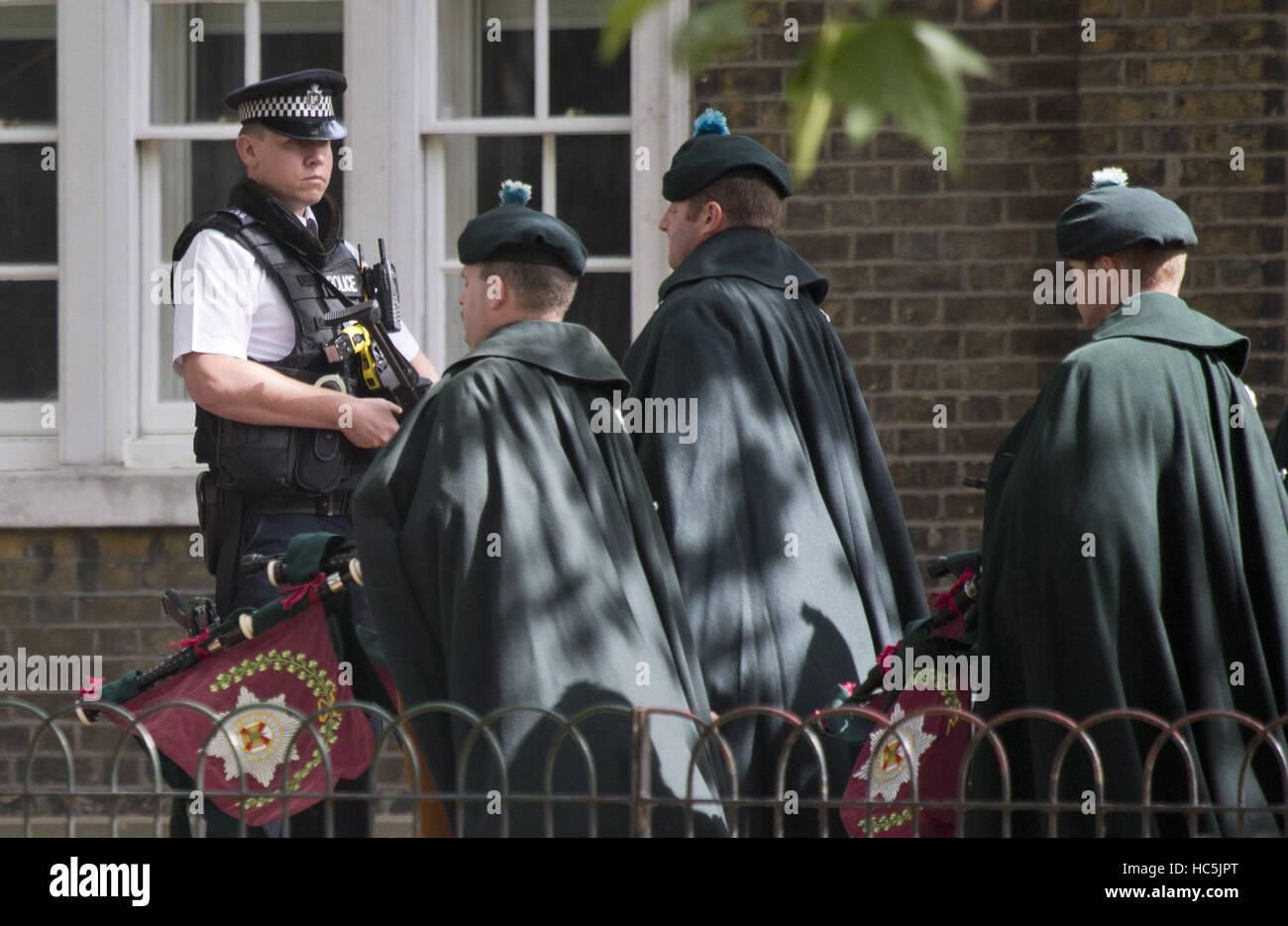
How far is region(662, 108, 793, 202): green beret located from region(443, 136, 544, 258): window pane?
78.7 inches

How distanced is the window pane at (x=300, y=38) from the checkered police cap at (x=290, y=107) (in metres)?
1.96

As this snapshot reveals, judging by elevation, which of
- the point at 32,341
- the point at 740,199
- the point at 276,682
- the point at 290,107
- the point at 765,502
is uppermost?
the point at 290,107

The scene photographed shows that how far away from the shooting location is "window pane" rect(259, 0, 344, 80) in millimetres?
6887

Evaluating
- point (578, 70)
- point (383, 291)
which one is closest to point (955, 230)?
point (578, 70)

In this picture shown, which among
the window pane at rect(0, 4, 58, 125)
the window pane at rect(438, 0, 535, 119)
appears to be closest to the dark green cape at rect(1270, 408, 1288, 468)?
the window pane at rect(438, 0, 535, 119)

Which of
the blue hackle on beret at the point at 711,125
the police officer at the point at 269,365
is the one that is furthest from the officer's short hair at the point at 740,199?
the police officer at the point at 269,365

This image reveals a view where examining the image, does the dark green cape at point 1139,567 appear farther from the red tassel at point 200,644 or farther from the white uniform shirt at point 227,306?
the white uniform shirt at point 227,306

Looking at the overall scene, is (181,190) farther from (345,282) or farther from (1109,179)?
(1109,179)

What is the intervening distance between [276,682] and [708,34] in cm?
Answer: 295

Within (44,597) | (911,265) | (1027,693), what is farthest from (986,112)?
(44,597)

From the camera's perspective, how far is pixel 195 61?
22.7ft

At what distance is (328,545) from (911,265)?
120 inches

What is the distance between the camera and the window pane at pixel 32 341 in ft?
23.0

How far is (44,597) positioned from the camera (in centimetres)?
676
